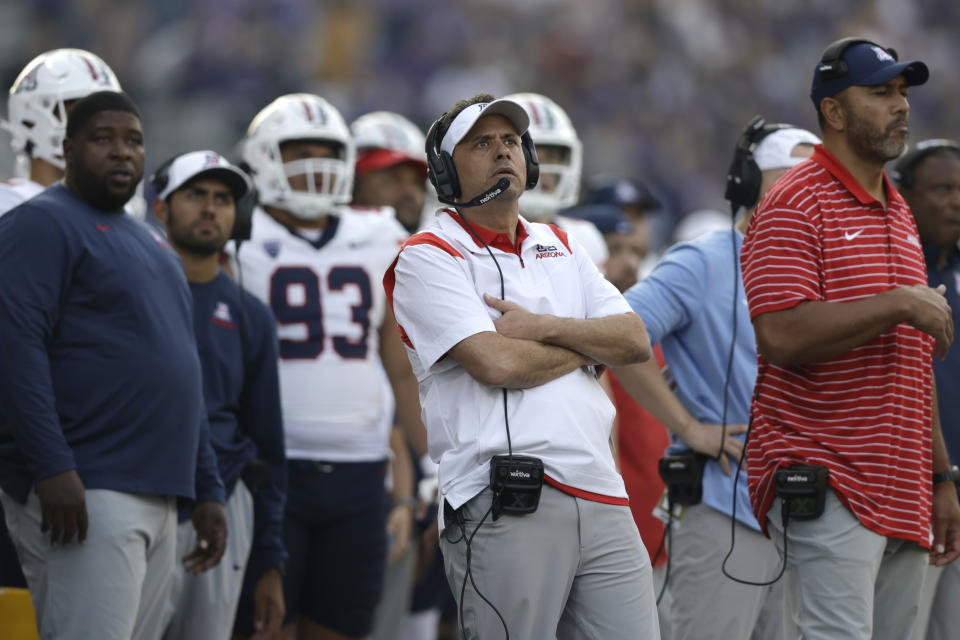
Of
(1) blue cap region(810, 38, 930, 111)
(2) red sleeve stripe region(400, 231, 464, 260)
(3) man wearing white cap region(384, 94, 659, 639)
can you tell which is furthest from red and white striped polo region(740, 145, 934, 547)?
(2) red sleeve stripe region(400, 231, 464, 260)

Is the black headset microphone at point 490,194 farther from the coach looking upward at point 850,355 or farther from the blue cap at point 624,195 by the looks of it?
the blue cap at point 624,195

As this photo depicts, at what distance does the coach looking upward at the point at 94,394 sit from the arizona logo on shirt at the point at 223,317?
2.39 feet

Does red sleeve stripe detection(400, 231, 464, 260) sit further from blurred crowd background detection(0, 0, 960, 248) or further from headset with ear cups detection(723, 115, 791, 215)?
blurred crowd background detection(0, 0, 960, 248)

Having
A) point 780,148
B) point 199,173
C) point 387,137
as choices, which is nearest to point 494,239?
point 780,148

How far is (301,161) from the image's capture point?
20.0ft

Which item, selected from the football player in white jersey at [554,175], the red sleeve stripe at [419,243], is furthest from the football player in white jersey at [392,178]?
the red sleeve stripe at [419,243]

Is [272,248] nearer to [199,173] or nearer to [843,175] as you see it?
[199,173]

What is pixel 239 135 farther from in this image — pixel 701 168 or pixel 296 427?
pixel 296 427

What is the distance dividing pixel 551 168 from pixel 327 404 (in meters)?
1.77

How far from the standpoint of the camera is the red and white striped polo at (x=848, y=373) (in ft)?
12.6

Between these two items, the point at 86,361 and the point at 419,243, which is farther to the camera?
the point at 86,361

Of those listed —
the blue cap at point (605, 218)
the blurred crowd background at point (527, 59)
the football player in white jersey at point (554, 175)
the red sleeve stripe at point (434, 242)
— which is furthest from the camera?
the blurred crowd background at point (527, 59)

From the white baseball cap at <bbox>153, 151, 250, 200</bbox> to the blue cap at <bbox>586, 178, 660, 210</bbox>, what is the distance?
322 cm

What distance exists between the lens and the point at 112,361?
4.13 meters
